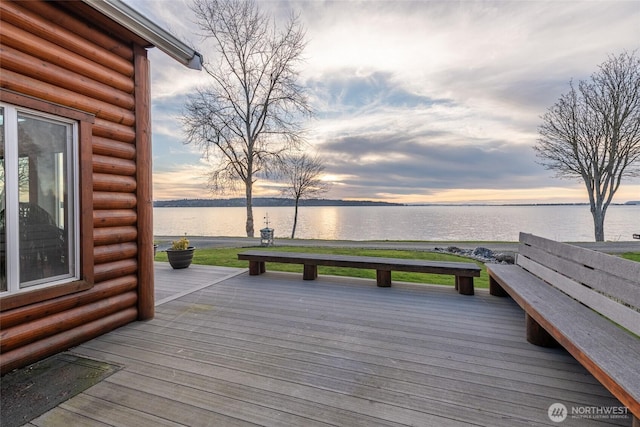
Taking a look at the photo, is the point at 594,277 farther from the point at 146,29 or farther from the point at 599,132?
the point at 599,132

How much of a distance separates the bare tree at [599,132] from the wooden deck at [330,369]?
13.9 metres

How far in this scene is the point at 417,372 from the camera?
215 centimetres

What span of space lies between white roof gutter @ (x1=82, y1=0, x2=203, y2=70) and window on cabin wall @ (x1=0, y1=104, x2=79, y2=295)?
1016mm

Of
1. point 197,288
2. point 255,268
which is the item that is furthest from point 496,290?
point 197,288

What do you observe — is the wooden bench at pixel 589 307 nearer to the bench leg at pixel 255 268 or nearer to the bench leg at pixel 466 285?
the bench leg at pixel 466 285

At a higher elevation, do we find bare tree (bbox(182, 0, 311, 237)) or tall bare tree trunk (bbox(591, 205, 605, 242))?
bare tree (bbox(182, 0, 311, 237))

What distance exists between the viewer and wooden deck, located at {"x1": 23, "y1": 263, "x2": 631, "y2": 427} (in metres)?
1.70

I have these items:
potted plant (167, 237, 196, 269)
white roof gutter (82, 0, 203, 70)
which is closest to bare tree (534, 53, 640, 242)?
white roof gutter (82, 0, 203, 70)

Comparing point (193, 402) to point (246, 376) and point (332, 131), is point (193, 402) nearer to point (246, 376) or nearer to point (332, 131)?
point (246, 376)

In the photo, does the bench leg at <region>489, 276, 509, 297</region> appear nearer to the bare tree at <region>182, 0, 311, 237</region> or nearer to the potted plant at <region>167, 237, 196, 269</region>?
the potted plant at <region>167, 237, 196, 269</region>

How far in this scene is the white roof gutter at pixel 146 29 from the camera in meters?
2.46

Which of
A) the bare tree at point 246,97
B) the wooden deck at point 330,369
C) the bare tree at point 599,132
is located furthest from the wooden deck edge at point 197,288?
the bare tree at point 599,132

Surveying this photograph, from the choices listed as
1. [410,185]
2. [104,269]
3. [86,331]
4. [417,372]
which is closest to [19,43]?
[104,269]

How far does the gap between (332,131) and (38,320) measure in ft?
46.9
